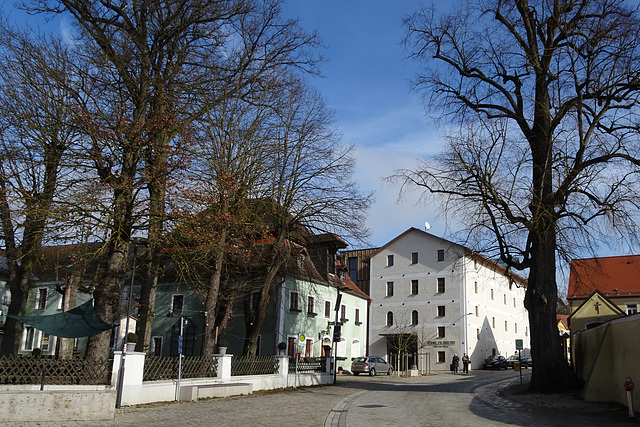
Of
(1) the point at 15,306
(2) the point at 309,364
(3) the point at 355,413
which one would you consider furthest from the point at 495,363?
(1) the point at 15,306

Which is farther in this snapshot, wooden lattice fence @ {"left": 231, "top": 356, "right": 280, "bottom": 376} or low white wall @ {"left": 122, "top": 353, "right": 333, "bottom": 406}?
wooden lattice fence @ {"left": 231, "top": 356, "right": 280, "bottom": 376}


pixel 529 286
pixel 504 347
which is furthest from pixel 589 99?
pixel 504 347

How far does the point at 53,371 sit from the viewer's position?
14.5m

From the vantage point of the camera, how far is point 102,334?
15852mm

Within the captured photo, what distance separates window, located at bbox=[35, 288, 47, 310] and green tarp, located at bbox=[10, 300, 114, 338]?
3166 cm

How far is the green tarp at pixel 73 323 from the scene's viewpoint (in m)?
15.2

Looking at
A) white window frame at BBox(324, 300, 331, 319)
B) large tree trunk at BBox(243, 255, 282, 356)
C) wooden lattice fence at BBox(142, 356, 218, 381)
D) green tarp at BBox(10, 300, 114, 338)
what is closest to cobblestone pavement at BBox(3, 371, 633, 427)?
wooden lattice fence at BBox(142, 356, 218, 381)

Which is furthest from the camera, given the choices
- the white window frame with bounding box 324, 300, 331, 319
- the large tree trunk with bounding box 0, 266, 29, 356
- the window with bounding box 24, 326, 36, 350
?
the window with bounding box 24, 326, 36, 350

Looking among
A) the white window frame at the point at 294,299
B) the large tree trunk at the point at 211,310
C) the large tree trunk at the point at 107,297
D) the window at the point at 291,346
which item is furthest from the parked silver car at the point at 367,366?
the large tree trunk at the point at 107,297

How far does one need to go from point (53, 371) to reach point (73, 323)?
4.89 ft

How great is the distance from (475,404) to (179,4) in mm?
15830

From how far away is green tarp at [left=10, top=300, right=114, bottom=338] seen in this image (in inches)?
598

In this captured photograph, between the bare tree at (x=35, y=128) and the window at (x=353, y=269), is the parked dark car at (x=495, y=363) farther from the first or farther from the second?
the bare tree at (x=35, y=128)

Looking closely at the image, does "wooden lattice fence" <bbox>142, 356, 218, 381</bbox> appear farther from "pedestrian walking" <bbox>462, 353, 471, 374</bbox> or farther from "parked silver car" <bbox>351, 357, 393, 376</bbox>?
"pedestrian walking" <bbox>462, 353, 471, 374</bbox>
